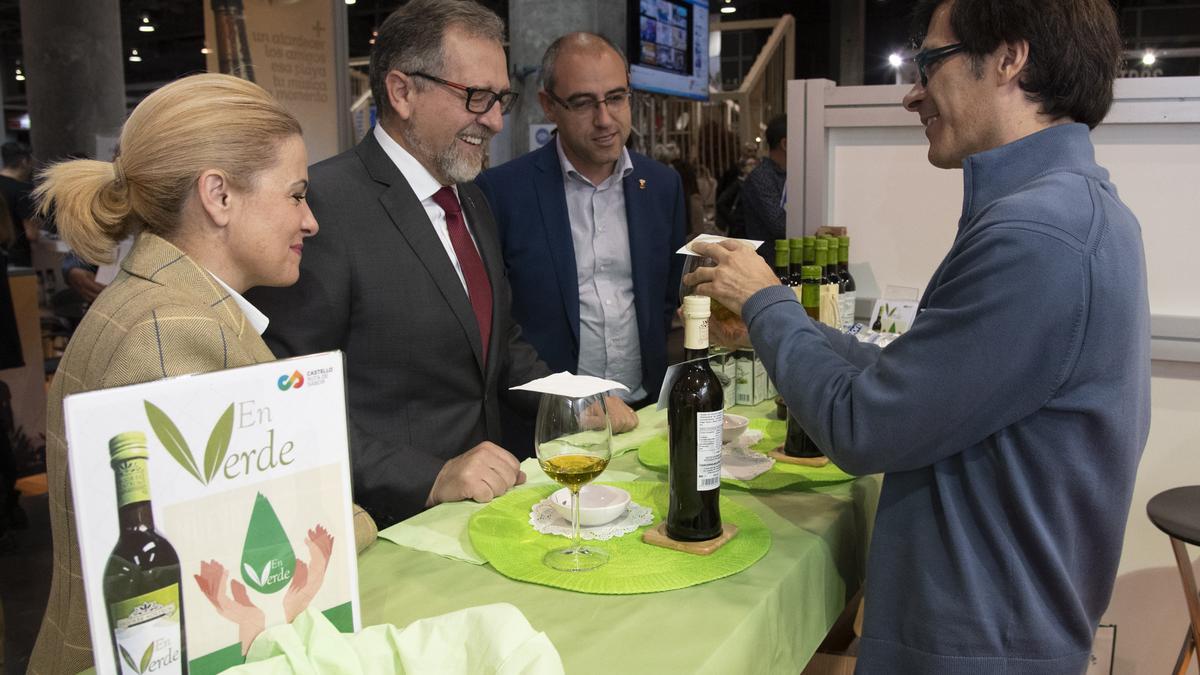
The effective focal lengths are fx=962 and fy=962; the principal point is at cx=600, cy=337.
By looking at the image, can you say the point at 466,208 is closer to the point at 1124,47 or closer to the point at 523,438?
the point at 523,438

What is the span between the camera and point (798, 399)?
1.39 m

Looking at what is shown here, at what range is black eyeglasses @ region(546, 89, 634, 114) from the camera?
2.98 metres

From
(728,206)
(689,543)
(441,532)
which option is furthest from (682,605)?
(728,206)

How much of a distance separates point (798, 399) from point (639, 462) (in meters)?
0.63

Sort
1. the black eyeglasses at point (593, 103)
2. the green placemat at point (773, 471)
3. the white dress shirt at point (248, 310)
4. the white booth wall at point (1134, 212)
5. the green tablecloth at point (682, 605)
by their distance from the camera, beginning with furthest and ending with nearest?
the black eyeglasses at point (593, 103), the white booth wall at point (1134, 212), the green placemat at point (773, 471), the white dress shirt at point (248, 310), the green tablecloth at point (682, 605)

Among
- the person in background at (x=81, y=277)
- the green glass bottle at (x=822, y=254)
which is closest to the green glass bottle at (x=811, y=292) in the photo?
the green glass bottle at (x=822, y=254)

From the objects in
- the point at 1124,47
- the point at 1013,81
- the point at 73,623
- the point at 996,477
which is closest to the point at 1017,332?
the point at 996,477

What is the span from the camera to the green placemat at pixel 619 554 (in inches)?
53.4

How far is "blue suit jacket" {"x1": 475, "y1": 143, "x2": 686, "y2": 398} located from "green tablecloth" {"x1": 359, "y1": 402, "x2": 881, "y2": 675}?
1.41m

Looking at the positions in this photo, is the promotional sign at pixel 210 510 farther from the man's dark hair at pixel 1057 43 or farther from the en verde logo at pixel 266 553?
the man's dark hair at pixel 1057 43

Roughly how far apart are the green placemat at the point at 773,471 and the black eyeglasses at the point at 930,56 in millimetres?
715

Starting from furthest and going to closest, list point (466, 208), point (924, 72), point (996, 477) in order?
1. point (466, 208)
2. point (924, 72)
3. point (996, 477)

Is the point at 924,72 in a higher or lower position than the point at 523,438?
higher

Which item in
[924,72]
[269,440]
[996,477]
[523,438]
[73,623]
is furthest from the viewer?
[523,438]
